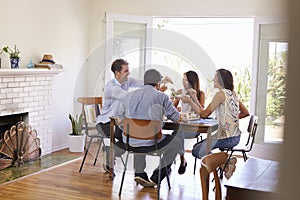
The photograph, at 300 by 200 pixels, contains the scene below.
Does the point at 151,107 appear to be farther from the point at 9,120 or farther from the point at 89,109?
the point at 9,120

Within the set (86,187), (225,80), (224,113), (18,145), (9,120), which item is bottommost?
(86,187)

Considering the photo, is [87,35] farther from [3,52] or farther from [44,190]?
[44,190]

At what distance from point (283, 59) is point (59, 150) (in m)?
5.73

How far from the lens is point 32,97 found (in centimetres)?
509

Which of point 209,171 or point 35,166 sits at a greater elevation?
point 209,171

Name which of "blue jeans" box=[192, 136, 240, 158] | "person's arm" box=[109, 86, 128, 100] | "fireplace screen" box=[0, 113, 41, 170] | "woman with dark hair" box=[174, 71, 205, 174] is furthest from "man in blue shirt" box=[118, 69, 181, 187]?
"fireplace screen" box=[0, 113, 41, 170]

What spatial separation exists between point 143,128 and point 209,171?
1766 millimetres

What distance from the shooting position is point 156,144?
3.75 meters

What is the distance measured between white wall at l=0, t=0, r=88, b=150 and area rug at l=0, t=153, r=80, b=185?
500 millimetres

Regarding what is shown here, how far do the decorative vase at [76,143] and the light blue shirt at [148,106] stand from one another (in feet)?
6.60

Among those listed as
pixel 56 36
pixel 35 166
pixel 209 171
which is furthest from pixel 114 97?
pixel 209 171

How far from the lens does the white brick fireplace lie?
4.65m

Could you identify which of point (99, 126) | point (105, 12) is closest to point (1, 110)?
point (99, 126)

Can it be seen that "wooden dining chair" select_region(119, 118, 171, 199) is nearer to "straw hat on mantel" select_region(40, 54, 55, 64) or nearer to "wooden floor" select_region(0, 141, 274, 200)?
"wooden floor" select_region(0, 141, 274, 200)
